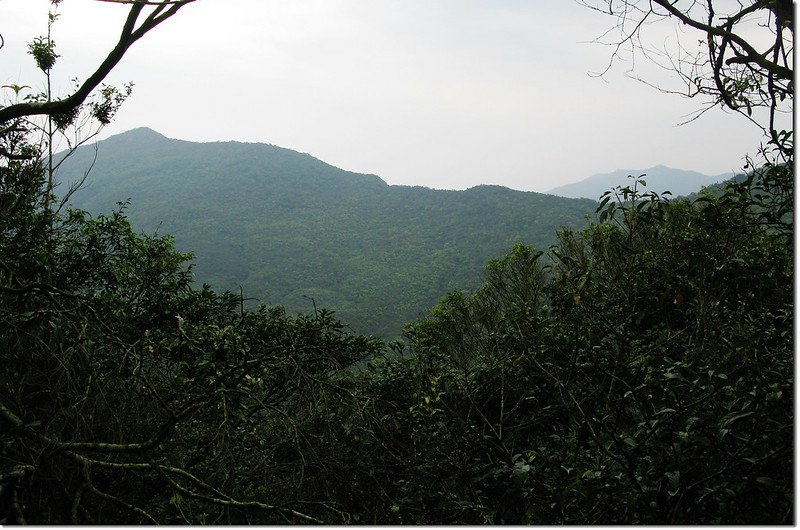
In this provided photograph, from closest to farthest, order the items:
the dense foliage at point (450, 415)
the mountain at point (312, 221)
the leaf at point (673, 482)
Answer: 1. the leaf at point (673, 482)
2. the dense foliage at point (450, 415)
3. the mountain at point (312, 221)

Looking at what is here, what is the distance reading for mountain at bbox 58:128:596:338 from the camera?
28.1 metres

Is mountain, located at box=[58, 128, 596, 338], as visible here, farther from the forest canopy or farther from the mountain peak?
the forest canopy

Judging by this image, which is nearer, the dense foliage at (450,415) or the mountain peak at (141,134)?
the dense foliage at (450,415)

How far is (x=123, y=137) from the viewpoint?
5319 centimetres

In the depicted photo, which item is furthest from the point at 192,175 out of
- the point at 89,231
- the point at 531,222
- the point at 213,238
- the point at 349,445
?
the point at 349,445

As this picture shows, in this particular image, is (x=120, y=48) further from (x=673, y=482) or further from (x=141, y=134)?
(x=141, y=134)

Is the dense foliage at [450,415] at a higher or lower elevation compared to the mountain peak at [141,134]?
lower

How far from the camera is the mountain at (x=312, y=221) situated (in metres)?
28.1

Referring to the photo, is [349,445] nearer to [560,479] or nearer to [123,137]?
[560,479]

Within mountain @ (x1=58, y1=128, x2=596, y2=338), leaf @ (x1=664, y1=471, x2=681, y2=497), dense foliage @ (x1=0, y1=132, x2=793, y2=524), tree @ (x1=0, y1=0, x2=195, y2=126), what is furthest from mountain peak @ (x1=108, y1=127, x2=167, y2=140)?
leaf @ (x1=664, y1=471, x2=681, y2=497)

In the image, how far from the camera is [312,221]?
3975cm

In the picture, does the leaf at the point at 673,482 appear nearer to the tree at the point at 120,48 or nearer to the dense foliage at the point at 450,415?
the dense foliage at the point at 450,415

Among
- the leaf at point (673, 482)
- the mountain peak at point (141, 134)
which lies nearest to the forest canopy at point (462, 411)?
the leaf at point (673, 482)

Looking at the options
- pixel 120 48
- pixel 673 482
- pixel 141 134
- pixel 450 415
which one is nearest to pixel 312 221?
pixel 141 134
